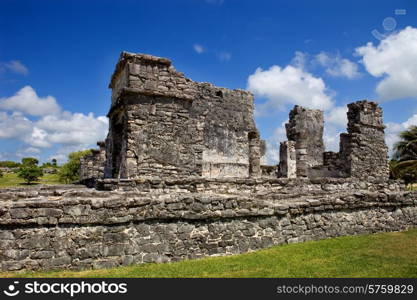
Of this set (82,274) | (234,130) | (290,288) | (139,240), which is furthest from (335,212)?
(234,130)

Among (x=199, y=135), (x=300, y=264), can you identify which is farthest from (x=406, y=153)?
(x=300, y=264)

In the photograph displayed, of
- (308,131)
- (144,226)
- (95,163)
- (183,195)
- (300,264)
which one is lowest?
(300,264)

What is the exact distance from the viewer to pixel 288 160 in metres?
17.1

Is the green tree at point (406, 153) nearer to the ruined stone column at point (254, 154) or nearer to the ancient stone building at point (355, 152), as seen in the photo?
the ancient stone building at point (355, 152)

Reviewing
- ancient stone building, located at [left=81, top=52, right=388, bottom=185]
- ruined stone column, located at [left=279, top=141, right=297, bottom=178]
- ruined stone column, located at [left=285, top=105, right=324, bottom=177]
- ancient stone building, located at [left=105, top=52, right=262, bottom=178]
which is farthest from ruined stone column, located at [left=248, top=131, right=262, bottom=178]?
ancient stone building, located at [left=105, top=52, right=262, bottom=178]

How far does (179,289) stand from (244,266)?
4.80 feet

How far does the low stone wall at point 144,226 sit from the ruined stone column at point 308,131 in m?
10.5

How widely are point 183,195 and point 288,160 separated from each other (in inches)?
454

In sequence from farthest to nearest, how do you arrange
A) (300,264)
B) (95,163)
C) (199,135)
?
(95,163)
(199,135)
(300,264)

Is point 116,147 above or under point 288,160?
under

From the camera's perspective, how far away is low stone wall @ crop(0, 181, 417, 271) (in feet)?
17.0

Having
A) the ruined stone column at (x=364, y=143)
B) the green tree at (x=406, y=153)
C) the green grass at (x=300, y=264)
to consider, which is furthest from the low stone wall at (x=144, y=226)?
the green tree at (x=406, y=153)

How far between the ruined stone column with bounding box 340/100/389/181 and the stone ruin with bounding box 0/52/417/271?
0.05 meters

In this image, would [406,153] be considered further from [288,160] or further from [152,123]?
[152,123]
